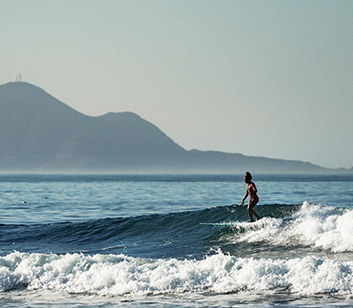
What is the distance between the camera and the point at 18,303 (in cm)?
1027

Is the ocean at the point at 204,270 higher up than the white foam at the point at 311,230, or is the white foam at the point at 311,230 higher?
the white foam at the point at 311,230

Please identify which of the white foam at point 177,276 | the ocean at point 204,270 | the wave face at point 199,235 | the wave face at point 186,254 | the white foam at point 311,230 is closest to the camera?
the ocean at point 204,270

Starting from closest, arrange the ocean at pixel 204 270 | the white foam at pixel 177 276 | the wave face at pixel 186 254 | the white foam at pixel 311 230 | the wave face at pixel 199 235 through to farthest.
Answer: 1. the ocean at pixel 204 270
2. the white foam at pixel 177 276
3. the wave face at pixel 186 254
4. the white foam at pixel 311 230
5. the wave face at pixel 199 235

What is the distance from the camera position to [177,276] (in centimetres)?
1141

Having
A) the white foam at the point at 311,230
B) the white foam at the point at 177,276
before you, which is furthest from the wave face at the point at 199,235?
the white foam at the point at 177,276


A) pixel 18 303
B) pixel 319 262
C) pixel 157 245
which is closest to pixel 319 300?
pixel 319 262

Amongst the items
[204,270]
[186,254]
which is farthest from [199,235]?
[204,270]

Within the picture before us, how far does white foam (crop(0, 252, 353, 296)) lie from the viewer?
35.2 ft

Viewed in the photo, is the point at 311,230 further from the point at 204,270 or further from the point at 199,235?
the point at 204,270

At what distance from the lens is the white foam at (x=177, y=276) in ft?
35.2

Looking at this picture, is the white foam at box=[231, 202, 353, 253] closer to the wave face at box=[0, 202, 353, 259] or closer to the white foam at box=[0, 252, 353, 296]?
the wave face at box=[0, 202, 353, 259]

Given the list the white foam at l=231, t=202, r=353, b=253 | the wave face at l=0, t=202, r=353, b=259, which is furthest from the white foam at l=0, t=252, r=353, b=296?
the white foam at l=231, t=202, r=353, b=253

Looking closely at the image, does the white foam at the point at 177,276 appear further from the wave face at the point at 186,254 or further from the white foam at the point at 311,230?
the white foam at the point at 311,230

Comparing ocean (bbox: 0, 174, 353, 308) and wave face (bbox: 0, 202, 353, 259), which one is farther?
wave face (bbox: 0, 202, 353, 259)
